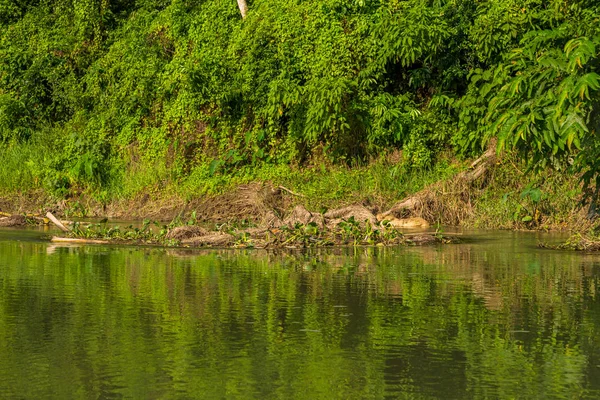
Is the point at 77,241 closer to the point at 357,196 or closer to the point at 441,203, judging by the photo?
the point at 357,196

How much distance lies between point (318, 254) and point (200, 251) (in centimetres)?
168

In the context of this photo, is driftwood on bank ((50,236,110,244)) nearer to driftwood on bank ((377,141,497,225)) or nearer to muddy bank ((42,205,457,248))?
muddy bank ((42,205,457,248))

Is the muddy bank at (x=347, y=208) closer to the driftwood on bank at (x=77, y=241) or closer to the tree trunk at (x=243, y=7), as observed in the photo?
the driftwood on bank at (x=77, y=241)

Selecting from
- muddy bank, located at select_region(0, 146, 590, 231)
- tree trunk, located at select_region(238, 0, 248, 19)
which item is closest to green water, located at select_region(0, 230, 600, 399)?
muddy bank, located at select_region(0, 146, 590, 231)

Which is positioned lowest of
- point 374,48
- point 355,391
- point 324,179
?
point 355,391

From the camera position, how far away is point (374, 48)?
2303 cm

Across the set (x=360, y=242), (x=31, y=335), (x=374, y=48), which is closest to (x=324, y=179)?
(x=374, y=48)

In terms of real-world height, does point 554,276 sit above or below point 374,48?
below

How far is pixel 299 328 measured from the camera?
27.9 feet

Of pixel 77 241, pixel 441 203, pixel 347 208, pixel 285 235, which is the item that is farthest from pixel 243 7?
pixel 285 235

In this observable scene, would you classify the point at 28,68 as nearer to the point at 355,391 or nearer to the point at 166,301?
the point at 166,301

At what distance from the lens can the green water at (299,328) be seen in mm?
6598

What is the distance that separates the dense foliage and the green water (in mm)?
7500

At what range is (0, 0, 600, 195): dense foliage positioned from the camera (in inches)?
872
